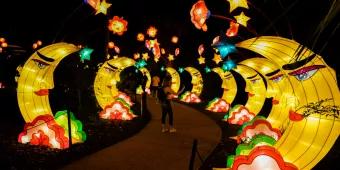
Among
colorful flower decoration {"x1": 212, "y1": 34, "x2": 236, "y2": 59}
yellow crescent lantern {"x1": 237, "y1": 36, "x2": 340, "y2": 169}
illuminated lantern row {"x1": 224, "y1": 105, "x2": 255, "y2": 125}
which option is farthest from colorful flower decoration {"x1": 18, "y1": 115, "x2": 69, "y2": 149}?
illuminated lantern row {"x1": 224, "y1": 105, "x2": 255, "y2": 125}

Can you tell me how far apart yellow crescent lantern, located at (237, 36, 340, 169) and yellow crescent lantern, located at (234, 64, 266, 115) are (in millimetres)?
7211

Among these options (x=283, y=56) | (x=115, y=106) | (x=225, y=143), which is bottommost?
(x=225, y=143)

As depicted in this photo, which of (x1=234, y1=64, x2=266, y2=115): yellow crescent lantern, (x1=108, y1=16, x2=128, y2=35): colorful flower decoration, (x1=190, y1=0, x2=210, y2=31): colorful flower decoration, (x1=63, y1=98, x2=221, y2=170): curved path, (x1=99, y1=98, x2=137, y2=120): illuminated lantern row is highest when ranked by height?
(x1=108, y1=16, x2=128, y2=35): colorful flower decoration

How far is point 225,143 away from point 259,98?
438 cm

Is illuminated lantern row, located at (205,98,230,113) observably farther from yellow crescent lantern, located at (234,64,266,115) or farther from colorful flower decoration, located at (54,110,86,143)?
colorful flower decoration, located at (54,110,86,143)

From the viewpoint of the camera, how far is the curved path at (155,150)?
7992 millimetres

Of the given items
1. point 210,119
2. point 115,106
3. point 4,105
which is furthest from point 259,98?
point 4,105

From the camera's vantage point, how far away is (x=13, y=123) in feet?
40.7

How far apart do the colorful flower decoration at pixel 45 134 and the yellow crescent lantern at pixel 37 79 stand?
52cm

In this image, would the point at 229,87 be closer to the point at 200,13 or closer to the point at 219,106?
the point at 219,106

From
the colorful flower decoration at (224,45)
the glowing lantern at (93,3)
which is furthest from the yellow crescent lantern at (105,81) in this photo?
the colorful flower decoration at (224,45)

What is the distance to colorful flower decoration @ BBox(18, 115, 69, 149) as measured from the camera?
8.87 metres

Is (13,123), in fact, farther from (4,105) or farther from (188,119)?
(188,119)

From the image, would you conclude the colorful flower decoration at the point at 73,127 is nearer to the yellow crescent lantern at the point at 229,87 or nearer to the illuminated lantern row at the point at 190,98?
the yellow crescent lantern at the point at 229,87
